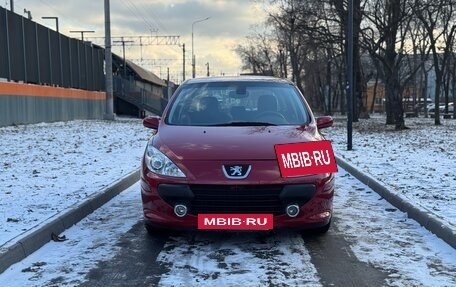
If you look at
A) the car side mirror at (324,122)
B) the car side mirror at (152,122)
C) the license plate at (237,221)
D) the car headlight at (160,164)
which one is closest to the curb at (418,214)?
the car side mirror at (324,122)

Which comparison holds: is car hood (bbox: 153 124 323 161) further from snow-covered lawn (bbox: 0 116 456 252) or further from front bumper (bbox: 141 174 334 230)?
snow-covered lawn (bbox: 0 116 456 252)

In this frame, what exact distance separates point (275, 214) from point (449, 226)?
6.37ft

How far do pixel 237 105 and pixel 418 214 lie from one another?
8.32ft

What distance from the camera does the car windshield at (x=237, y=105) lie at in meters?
6.29

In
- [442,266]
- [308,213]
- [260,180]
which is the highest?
[260,180]

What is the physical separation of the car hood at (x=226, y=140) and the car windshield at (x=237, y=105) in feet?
1.08

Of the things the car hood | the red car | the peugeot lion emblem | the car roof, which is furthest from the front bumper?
the car roof

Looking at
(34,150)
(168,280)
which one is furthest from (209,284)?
(34,150)

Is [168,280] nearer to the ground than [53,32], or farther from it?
nearer to the ground

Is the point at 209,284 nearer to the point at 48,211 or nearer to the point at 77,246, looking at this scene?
the point at 77,246

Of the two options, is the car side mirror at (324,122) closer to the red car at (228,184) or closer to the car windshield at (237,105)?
the car windshield at (237,105)

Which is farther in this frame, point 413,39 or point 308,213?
point 413,39

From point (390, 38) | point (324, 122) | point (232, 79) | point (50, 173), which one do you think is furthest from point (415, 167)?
point (390, 38)

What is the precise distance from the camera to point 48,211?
6.39 metres
